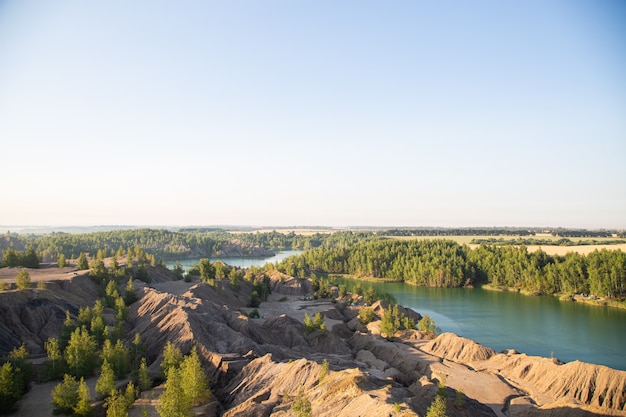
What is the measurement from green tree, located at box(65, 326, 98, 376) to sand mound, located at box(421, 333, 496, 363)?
3137cm

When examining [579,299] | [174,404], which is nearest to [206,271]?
[174,404]

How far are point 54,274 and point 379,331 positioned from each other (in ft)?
146

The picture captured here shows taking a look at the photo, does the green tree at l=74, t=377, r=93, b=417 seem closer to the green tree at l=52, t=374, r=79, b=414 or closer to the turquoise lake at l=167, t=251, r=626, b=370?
the green tree at l=52, t=374, r=79, b=414

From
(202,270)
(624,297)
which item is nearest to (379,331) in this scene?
(202,270)

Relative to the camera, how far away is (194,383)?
25.0 meters

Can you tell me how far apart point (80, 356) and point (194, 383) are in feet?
36.2

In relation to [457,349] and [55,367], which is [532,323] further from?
[55,367]

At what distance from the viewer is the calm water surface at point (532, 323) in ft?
151

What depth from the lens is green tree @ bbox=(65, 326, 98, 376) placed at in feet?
97.0

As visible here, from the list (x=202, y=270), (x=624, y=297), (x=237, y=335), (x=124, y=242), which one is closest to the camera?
(x=237, y=335)

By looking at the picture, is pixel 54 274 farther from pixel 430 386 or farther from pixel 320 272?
pixel 320 272

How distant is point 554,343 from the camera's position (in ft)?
158

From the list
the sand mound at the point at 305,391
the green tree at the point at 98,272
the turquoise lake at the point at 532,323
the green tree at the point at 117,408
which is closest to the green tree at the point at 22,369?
the green tree at the point at 117,408

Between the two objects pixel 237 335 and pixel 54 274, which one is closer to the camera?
pixel 237 335
